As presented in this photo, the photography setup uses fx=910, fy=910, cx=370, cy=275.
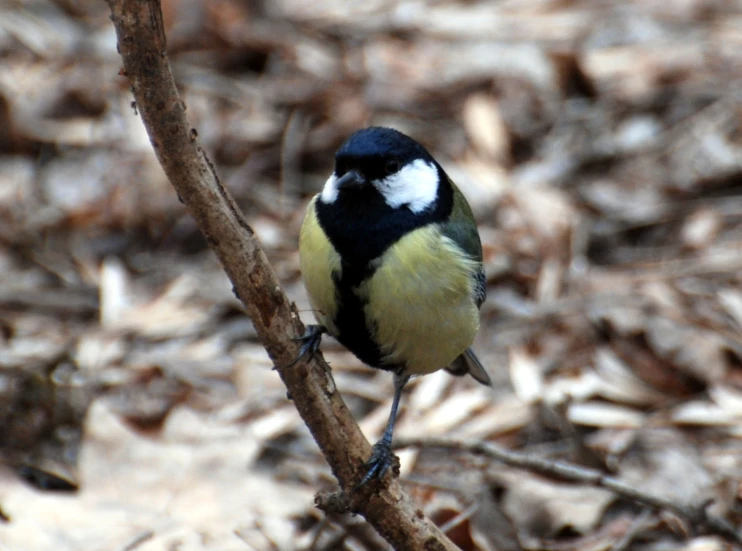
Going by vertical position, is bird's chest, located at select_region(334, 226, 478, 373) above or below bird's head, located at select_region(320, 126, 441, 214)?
below

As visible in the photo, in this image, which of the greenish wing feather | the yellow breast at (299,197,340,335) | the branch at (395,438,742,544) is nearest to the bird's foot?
the branch at (395,438,742,544)

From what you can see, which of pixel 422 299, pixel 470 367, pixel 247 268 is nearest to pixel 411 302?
pixel 422 299

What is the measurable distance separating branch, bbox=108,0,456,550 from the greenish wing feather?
72 centimetres

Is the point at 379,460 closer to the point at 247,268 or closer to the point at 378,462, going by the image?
the point at 378,462

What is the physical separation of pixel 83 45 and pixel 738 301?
4379 millimetres

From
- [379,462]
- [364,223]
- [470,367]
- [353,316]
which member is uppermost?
[364,223]

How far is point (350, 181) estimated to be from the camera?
280 centimetres

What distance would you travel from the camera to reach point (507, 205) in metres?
5.26

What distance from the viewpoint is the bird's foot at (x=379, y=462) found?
8.08ft

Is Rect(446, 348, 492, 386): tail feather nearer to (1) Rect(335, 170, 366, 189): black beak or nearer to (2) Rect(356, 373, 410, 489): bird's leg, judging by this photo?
(2) Rect(356, 373, 410, 489): bird's leg

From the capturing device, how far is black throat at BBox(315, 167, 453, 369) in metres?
2.74

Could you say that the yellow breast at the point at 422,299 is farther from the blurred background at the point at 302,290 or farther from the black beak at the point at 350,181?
the blurred background at the point at 302,290

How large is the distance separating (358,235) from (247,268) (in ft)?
1.99

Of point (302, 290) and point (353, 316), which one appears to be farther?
point (302, 290)
